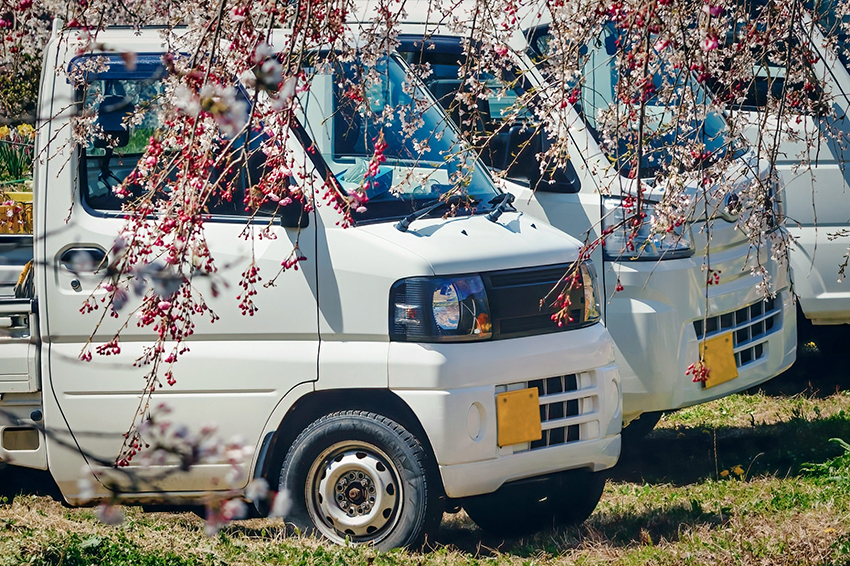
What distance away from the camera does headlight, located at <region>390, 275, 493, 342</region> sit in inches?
156

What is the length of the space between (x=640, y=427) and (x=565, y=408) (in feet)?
6.39

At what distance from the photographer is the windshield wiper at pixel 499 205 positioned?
14.3 feet

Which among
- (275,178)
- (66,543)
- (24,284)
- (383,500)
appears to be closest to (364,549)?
(383,500)

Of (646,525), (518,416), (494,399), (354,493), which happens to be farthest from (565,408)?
(354,493)

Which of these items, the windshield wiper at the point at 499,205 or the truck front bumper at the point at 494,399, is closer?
the truck front bumper at the point at 494,399

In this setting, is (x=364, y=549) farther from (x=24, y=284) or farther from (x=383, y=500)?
(x=24, y=284)

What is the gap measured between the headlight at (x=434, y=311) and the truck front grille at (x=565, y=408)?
0.29m

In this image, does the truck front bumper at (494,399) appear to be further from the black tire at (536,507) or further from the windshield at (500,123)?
the windshield at (500,123)

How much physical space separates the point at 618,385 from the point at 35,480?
9.42ft

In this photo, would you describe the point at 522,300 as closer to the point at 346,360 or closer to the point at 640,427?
the point at 346,360

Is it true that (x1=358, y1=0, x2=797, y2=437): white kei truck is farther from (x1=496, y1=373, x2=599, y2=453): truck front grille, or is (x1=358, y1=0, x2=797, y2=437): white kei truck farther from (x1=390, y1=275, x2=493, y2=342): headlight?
(x1=390, y1=275, x2=493, y2=342): headlight

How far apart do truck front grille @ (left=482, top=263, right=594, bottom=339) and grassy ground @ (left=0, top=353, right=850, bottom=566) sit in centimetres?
96

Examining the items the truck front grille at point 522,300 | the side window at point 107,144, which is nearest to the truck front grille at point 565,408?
the truck front grille at point 522,300

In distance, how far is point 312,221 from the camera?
4086 millimetres
